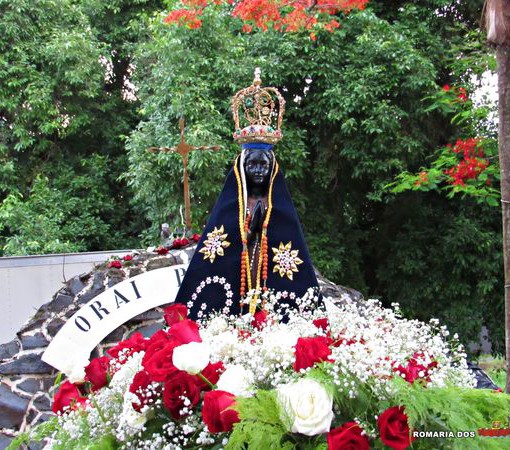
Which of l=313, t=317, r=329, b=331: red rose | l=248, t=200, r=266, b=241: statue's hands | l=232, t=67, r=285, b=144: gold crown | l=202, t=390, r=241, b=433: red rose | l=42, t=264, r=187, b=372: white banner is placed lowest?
l=42, t=264, r=187, b=372: white banner

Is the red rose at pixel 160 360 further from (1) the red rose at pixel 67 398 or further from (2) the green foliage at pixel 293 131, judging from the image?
(2) the green foliage at pixel 293 131

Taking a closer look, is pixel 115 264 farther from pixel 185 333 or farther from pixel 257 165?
pixel 185 333

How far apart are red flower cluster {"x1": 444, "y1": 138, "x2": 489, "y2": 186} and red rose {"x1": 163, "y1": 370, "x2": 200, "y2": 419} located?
221 inches

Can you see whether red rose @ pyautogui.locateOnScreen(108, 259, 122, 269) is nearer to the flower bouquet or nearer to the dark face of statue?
the dark face of statue

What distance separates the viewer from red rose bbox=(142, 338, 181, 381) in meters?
1.44

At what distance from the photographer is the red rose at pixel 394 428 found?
125cm

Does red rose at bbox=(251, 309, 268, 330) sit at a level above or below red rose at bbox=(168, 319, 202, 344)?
below

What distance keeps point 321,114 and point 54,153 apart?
4661 millimetres

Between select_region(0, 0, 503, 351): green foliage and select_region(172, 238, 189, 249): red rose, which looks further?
select_region(0, 0, 503, 351): green foliage

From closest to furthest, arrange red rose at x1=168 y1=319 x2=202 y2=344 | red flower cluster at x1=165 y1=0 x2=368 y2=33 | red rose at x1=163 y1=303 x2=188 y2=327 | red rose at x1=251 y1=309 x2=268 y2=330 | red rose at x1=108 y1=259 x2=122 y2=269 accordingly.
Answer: red rose at x1=168 y1=319 x2=202 y2=344 < red rose at x1=251 y1=309 x2=268 y2=330 < red rose at x1=163 y1=303 x2=188 y2=327 < red rose at x1=108 y1=259 x2=122 y2=269 < red flower cluster at x1=165 y1=0 x2=368 y2=33

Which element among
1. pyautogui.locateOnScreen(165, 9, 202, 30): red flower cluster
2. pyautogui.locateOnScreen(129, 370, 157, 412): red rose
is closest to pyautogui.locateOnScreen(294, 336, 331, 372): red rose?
pyautogui.locateOnScreen(129, 370, 157, 412): red rose

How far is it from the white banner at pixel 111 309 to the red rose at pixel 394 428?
3956 mm

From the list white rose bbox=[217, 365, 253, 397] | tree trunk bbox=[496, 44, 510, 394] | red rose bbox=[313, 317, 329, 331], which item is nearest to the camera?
white rose bbox=[217, 365, 253, 397]

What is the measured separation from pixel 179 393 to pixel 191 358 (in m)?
0.08
